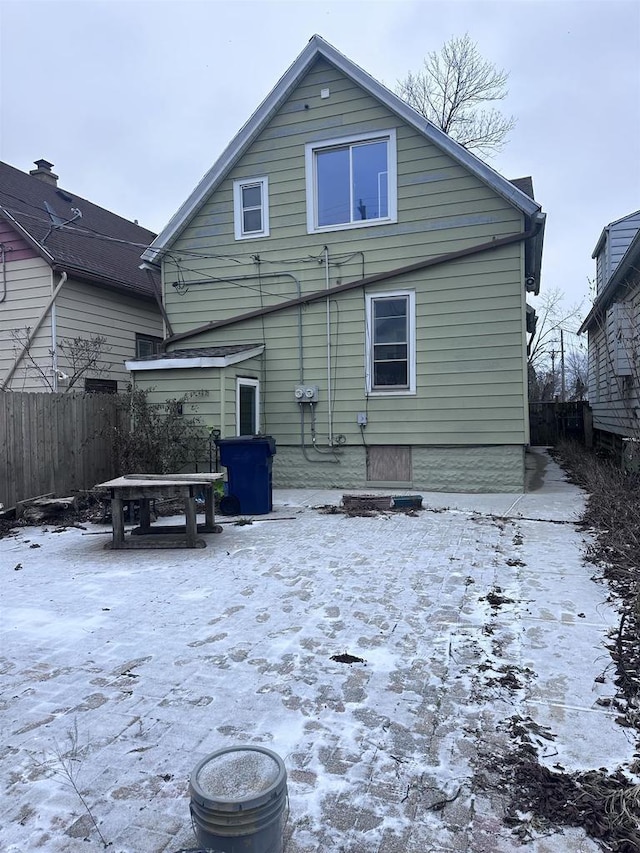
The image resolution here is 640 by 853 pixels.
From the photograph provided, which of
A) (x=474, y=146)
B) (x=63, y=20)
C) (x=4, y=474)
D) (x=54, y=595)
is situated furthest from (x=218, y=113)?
(x=54, y=595)

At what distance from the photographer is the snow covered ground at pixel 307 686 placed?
221 centimetres

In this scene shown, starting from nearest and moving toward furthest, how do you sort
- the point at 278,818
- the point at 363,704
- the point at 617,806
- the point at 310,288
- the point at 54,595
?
the point at 278,818 < the point at 617,806 < the point at 363,704 < the point at 54,595 < the point at 310,288

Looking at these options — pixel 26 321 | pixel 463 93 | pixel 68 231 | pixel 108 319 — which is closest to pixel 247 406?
pixel 108 319

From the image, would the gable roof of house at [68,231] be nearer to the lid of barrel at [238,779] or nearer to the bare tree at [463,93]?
the lid of barrel at [238,779]

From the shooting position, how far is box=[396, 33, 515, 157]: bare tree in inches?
854

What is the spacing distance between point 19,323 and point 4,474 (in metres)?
5.35

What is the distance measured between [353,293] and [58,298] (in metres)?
6.35

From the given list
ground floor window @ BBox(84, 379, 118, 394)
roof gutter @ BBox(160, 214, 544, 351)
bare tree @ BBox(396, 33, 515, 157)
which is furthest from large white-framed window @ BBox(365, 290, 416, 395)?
bare tree @ BBox(396, 33, 515, 157)

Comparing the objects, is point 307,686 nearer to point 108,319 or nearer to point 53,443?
point 53,443

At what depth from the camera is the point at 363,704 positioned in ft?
9.96

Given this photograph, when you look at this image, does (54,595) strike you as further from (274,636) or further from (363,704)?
(363,704)

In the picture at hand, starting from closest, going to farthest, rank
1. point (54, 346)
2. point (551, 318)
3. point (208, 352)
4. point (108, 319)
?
point (208, 352) < point (54, 346) < point (108, 319) < point (551, 318)

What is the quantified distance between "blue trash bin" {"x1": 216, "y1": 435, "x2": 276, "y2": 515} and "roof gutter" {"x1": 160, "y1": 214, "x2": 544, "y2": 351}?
355cm

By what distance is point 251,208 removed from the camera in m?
11.3
